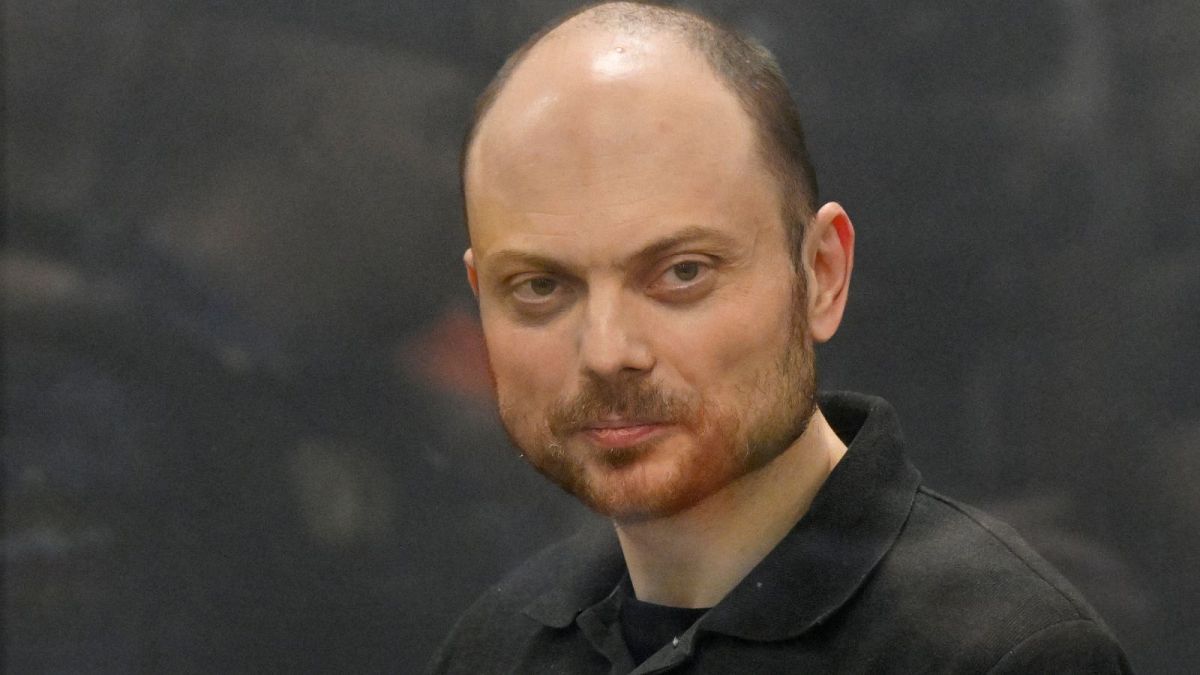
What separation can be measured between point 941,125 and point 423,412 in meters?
0.88

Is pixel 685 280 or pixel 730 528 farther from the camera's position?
pixel 730 528

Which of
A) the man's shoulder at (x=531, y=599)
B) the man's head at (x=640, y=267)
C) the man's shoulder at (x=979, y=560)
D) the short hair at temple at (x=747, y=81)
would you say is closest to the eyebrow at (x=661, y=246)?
the man's head at (x=640, y=267)

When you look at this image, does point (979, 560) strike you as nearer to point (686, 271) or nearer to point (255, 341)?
point (686, 271)

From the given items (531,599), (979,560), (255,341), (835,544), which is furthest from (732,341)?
(255,341)

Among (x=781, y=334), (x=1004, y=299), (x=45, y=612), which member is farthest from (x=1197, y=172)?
(x=45, y=612)

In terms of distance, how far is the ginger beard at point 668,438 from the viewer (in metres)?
1.90

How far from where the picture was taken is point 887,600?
194cm

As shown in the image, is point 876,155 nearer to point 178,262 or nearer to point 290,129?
point 290,129

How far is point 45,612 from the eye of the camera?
2.67 metres

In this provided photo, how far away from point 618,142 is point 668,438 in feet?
1.11

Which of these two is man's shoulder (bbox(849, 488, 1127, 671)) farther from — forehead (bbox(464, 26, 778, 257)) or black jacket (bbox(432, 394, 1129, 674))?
forehead (bbox(464, 26, 778, 257))

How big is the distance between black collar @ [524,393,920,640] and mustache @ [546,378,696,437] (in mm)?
234

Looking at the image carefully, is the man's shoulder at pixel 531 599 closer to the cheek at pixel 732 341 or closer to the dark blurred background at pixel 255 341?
the dark blurred background at pixel 255 341

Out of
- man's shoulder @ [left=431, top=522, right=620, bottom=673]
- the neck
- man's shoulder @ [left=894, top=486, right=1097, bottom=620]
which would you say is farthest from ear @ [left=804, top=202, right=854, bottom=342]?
man's shoulder @ [left=431, top=522, right=620, bottom=673]
